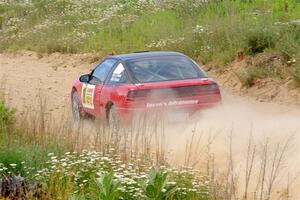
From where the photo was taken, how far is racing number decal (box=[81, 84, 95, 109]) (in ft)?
44.6

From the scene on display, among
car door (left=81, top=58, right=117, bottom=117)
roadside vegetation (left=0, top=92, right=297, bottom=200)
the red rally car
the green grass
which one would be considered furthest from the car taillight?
the green grass

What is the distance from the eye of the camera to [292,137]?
10398mm

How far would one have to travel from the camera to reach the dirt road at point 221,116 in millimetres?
10297

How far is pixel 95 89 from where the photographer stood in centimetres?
1339

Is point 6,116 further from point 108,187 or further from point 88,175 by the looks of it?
point 108,187

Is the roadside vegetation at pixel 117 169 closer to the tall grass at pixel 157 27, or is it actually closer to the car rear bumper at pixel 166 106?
the car rear bumper at pixel 166 106

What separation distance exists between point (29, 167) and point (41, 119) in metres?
2.54

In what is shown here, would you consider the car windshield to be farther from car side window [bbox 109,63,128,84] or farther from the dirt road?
the dirt road

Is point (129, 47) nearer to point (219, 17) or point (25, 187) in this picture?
point (219, 17)

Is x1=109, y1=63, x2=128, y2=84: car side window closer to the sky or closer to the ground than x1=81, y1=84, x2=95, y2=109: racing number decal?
closer to the sky

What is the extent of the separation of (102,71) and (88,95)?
1.78 ft

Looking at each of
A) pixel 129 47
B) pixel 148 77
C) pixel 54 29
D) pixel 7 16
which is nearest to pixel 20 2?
pixel 7 16

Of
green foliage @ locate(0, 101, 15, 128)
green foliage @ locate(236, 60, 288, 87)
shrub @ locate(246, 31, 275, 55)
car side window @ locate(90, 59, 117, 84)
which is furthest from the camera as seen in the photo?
shrub @ locate(246, 31, 275, 55)

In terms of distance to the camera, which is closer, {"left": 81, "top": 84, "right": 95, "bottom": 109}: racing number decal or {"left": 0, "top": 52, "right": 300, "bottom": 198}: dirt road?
{"left": 0, "top": 52, "right": 300, "bottom": 198}: dirt road
